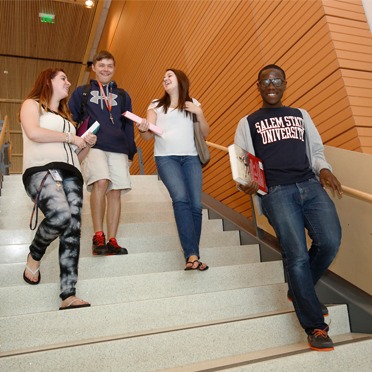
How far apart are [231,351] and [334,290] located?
0.89m

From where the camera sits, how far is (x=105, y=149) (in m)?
2.94

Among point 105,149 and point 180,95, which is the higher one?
point 180,95

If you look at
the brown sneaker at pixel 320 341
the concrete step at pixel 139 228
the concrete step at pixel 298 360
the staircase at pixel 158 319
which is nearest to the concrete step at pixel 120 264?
the staircase at pixel 158 319

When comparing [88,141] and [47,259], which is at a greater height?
[88,141]

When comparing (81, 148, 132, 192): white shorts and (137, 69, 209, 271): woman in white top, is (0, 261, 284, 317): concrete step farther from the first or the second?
(81, 148, 132, 192): white shorts

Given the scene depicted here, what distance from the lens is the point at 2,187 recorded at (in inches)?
176

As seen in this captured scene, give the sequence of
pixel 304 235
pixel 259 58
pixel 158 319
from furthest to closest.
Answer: pixel 259 58 < pixel 158 319 < pixel 304 235

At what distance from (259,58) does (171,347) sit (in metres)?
2.63

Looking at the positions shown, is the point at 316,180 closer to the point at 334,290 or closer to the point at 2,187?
the point at 334,290

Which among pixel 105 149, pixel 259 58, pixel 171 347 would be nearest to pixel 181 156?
pixel 105 149

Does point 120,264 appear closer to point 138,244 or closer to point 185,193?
point 138,244

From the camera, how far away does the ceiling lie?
8.55 m

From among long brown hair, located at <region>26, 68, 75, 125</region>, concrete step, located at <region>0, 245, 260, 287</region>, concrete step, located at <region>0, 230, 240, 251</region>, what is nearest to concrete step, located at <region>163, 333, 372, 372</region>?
concrete step, located at <region>0, 245, 260, 287</region>

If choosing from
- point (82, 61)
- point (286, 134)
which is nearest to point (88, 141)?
point (286, 134)
